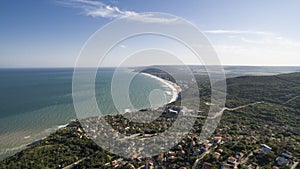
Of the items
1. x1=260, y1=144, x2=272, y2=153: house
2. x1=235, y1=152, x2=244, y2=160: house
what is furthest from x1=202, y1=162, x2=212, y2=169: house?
x1=260, y1=144, x2=272, y2=153: house

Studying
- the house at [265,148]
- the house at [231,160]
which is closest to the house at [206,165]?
the house at [231,160]

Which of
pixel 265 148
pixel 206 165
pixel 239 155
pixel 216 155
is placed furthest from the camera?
pixel 265 148

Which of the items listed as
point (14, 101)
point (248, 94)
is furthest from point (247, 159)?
point (14, 101)

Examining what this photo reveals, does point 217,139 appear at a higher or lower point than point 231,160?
higher

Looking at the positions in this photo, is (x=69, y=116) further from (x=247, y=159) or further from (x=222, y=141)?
(x=247, y=159)

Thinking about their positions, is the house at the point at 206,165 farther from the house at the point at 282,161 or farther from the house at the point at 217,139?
the house at the point at 282,161

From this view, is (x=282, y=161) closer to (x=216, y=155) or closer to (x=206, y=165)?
(x=216, y=155)

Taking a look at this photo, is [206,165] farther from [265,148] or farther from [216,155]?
[265,148]

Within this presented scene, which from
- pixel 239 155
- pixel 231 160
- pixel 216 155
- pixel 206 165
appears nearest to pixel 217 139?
pixel 239 155

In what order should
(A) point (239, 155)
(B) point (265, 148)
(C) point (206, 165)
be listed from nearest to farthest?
(C) point (206, 165) < (A) point (239, 155) < (B) point (265, 148)

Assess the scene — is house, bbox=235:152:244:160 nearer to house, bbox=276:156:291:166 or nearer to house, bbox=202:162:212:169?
house, bbox=276:156:291:166

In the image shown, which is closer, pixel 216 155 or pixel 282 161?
pixel 282 161
